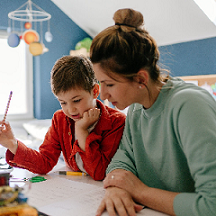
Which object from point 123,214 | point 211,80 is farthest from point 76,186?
point 211,80

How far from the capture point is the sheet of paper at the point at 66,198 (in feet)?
2.14

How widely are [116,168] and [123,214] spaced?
0.69 feet

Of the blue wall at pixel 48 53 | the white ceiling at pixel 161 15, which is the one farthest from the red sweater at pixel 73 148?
the blue wall at pixel 48 53

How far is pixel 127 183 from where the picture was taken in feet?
Answer: 2.39

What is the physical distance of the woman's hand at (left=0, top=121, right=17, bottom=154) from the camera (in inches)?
38.8

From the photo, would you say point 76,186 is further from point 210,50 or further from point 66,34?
point 66,34

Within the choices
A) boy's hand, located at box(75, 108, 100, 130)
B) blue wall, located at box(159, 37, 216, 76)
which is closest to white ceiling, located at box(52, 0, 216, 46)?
blue wall, located at box(159, 37, 216, 76)

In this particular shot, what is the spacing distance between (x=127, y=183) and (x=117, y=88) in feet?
0.88

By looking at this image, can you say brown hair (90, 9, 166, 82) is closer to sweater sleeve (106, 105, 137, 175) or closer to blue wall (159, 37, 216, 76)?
sweater sleeve (106, 105, 137, 175)

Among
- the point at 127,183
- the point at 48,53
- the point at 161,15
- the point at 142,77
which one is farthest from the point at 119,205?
the point at 48,53

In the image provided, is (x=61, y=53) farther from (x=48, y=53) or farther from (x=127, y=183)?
(x=127, y=183)

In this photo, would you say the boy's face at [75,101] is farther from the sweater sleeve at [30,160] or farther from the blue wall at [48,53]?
the blue wall at [48,53]

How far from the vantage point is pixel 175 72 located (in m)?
3.34

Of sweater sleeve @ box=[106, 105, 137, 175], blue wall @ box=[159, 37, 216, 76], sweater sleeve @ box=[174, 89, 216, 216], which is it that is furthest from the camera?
blue wall @ box=[159, 37, 216, 76]
